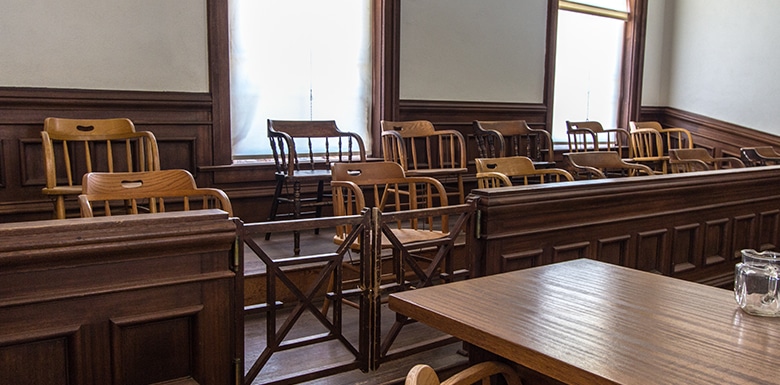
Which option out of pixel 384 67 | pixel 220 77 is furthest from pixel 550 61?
pixel 220 77

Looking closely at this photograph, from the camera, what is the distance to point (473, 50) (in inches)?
209

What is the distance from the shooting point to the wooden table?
0.88 metres

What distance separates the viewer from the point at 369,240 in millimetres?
1975

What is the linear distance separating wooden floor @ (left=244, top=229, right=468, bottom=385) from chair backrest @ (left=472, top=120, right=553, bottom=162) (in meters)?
2.06

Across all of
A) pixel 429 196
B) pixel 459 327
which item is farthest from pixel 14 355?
pixel 429 196

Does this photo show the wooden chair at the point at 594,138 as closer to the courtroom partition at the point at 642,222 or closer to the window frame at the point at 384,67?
the window frame at the point at 384,67

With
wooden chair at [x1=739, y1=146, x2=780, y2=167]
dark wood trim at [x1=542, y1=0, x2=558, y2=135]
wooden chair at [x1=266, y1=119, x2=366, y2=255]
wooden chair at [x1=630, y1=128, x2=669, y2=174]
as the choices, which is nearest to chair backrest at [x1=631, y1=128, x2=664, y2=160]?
wooden chair at [x1=630, y1=128, x2=669, y2=174]

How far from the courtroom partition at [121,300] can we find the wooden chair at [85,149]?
4.97ft

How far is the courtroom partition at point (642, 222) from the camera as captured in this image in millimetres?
2244

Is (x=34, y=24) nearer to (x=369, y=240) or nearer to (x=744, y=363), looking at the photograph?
(x=369, y=240)

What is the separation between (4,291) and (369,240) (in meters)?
1.00

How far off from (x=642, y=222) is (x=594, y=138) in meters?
2.59

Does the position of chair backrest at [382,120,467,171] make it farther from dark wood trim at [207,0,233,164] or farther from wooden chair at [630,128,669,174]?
wooden chair at [630,128,669,174]

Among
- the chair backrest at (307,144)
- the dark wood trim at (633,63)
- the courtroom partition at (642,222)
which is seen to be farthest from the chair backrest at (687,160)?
the dark wood trim at (633,63)
